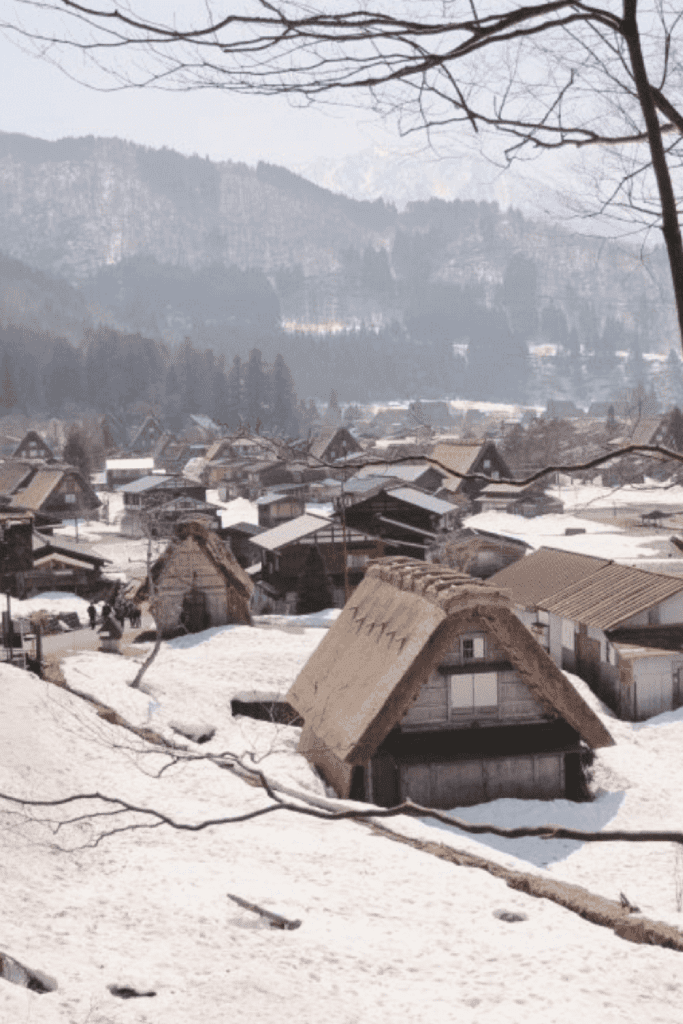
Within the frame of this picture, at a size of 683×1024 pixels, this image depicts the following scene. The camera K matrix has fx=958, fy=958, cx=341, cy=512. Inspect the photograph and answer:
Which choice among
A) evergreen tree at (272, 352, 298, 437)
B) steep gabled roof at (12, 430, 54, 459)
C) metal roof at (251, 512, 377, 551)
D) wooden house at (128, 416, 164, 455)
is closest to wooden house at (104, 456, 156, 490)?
steep gabled roof at (12, 430, 54, 459)

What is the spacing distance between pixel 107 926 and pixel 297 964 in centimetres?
223

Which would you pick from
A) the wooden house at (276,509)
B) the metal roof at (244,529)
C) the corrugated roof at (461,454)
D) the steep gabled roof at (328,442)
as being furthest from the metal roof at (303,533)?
the steep gabled roof at (328,442)

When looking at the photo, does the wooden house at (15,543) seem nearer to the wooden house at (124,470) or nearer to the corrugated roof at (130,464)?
the wooden house at (124,470)

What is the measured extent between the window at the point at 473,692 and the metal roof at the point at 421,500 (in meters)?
23.9

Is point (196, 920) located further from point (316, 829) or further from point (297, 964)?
point (316, 829)

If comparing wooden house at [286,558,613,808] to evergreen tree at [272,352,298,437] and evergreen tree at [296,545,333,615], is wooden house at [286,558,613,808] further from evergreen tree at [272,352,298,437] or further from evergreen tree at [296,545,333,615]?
evergreen tree at [272,352,298,437]

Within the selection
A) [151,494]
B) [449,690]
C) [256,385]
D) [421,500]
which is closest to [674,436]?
[449,690]

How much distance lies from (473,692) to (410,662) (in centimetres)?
156

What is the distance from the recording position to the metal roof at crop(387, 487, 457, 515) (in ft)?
134

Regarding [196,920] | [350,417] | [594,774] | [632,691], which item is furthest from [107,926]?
[350,417]

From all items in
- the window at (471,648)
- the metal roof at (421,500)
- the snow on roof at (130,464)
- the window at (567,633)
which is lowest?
the window at (567,633)

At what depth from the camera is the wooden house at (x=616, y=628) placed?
2300 centimetres

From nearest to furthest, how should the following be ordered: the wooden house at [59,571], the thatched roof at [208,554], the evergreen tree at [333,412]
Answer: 1. the thatched roof at [208,554]
2. the wooden house at [59,571]
3. the evergreen tree at [333,412]

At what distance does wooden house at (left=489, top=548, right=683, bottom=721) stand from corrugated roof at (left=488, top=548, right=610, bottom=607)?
5 cm
